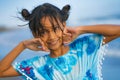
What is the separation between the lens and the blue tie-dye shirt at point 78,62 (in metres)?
2.24

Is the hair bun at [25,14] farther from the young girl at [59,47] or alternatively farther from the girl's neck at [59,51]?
the girl's neck at [59,51]

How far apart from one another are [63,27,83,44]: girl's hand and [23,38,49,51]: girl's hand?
105 millimetres

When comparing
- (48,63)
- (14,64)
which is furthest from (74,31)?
(14,64)

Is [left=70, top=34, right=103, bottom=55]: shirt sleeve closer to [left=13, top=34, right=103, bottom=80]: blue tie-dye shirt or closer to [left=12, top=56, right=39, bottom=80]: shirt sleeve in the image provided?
[left=13, top=34, right=103, bottom=80]: blue tie-dye shirt

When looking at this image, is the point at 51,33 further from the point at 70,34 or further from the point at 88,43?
the point at 88,43

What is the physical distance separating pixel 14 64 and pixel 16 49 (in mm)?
92

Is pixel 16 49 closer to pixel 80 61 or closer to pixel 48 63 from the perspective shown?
pixel 48 63

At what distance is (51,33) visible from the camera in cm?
216

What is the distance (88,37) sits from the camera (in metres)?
2.23

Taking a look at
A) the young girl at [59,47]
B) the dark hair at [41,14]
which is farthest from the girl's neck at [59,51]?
the dark hair at [41,14]

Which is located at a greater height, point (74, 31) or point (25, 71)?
point (74, 31)

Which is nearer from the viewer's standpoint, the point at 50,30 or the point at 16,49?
the point at 50,30

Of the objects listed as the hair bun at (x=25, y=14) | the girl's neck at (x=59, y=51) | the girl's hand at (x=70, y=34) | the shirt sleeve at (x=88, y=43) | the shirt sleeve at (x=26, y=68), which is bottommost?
the shirt sleeve at (x=26, y=68)

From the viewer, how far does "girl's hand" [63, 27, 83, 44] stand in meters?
2.17
